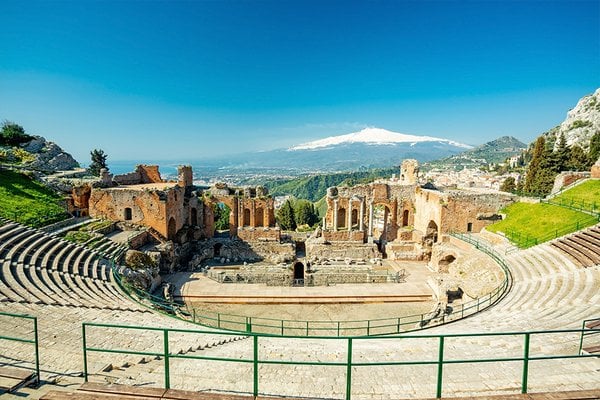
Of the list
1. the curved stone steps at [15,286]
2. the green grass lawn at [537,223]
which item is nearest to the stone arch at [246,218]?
the curved stone steps at [15,286]

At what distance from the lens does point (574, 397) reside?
6.18 m

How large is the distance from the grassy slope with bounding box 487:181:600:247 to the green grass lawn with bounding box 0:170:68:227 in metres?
36.8

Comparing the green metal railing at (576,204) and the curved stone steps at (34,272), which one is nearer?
the curved stone steps at (34,272)

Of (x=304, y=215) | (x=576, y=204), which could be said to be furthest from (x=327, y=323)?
(x=304, y=215)

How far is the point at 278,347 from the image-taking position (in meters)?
12.8

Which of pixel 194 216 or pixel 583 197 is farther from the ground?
pixel 583 197

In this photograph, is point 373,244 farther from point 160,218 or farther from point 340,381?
point 340,381

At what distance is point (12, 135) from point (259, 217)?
124 ft

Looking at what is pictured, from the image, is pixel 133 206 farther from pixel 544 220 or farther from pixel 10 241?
pixel 544 220

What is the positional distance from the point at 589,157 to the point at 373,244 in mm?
35877

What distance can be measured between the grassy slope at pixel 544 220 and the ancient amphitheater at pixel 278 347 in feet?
9.63

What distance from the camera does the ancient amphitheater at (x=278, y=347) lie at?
7.35 metres

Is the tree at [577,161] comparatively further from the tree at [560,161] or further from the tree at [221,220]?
the tree at [221,220]

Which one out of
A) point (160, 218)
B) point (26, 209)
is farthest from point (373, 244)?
point (26, 209)
